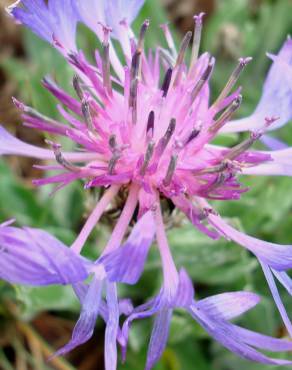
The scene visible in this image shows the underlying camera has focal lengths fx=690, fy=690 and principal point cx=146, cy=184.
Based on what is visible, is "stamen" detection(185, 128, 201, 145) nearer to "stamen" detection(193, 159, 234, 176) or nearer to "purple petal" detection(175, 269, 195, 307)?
"stamen" detection(193, 159, 234, 176)

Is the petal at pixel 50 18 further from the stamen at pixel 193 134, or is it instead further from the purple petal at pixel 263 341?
the purple petal at pixel 263 341

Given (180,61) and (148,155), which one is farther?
(180,61)

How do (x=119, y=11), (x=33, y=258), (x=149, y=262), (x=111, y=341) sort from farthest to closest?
(x=149, y=262) → (x=119, y=11) → (x=111, y=341) → (x=33, y=258)

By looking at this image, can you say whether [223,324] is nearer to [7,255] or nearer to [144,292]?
[7,255]

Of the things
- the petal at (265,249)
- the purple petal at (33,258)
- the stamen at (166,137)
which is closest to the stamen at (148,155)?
the stamen at (166,137)

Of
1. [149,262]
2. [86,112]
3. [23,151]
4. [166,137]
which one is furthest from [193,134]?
[149,262]

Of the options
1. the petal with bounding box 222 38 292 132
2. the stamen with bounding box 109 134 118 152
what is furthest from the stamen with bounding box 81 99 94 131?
the petal with bounding box 222 38 292 132

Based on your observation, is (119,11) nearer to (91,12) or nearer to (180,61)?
(91,12)
